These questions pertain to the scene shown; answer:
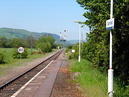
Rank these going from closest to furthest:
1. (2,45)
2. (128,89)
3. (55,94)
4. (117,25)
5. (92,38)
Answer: (128,89)
(55,94)
(117,25)
(92,38)
(2,45)

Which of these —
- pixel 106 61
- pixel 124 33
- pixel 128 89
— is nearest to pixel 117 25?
pixel 124 33

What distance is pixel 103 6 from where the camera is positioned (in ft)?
57.9

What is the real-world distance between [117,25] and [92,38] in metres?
3.68

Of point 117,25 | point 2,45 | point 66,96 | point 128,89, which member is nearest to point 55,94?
point 66,96

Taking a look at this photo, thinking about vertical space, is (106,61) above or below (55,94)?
above

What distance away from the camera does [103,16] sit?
1769 cm

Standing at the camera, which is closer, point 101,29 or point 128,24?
point 128,24

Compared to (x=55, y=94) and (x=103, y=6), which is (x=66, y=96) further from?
(x=103, y=6)

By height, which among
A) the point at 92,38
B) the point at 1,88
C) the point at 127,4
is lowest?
the point at 1,88

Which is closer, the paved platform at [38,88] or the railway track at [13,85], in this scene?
the paved platform at [38,88]

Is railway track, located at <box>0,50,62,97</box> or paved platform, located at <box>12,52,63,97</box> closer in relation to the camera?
paved platform, located at <box>12,52,63,97</box>

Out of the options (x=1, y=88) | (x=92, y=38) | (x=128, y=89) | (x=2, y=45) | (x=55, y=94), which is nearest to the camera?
(x=128, y=89)

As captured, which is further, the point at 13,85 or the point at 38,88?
the point at 13,85

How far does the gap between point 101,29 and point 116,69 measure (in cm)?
340
